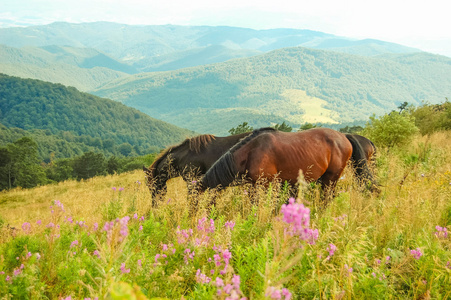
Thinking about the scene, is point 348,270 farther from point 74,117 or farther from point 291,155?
point 74,117

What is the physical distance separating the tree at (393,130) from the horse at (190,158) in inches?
290

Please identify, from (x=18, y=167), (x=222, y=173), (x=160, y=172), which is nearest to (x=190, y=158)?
(x=160, y=172)

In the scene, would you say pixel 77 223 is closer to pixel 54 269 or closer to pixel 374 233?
pixel 54 269

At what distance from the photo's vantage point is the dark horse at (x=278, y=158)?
572cm

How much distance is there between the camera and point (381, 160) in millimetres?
9234

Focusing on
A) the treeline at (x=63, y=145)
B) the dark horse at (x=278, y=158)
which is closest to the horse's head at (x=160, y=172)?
the dark horse at (x=278, y=158)

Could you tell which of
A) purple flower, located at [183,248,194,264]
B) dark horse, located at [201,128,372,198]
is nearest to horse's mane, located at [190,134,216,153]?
dark horse, located at [201,128,372,198]

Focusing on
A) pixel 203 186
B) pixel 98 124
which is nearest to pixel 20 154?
pixel 203 186

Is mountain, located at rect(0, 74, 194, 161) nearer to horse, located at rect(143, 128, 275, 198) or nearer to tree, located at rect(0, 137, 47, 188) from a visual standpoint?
tree, located at rect(0, 137, 47, 188)

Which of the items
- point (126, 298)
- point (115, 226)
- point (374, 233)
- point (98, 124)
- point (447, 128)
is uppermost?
point (126, 298)

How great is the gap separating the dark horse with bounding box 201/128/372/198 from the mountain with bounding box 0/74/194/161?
166m

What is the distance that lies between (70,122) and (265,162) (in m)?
200

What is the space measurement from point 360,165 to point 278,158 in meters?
2.36

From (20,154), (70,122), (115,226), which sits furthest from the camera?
(70,122)
